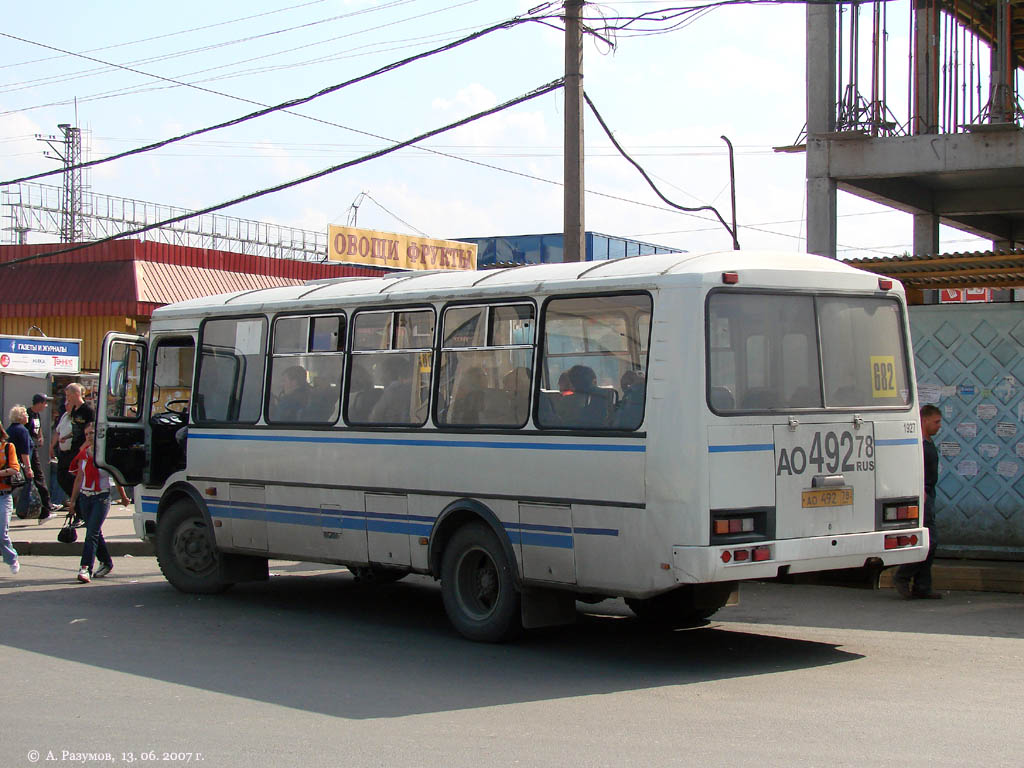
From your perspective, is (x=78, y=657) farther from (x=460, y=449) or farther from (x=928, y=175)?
(x=928, y=175)

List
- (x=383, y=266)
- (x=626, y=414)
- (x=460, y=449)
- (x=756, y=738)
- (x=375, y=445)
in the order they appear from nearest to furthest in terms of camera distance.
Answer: (x=756, y=738), (x=626, y=414), (x=460, y=449), (x=375, y=445), (x=383, y=266)

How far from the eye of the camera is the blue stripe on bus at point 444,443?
29.0ft

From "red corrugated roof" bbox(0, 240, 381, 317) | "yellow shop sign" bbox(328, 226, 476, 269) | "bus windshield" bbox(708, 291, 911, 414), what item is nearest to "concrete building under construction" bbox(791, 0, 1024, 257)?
"bus windshield" bbox(708, 291, 911, 414)

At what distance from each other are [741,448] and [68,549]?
10.6 meters

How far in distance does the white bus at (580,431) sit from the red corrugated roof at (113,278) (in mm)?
22408

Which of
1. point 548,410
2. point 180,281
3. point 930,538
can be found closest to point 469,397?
point 548,410

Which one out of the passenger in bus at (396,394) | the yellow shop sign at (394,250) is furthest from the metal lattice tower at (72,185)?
the passenger in bus at (396,394)

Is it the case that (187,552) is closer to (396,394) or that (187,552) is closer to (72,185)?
(396,394)

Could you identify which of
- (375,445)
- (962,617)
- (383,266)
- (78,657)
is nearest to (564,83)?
(375,445)

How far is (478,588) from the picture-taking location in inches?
396

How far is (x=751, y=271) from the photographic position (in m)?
8.82

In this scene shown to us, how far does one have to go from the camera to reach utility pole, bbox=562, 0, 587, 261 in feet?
52.2

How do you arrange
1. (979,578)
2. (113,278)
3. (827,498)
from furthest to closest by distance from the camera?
(113,278) < (979,578) < (827,498)

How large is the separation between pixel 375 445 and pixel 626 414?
267 centimetres
